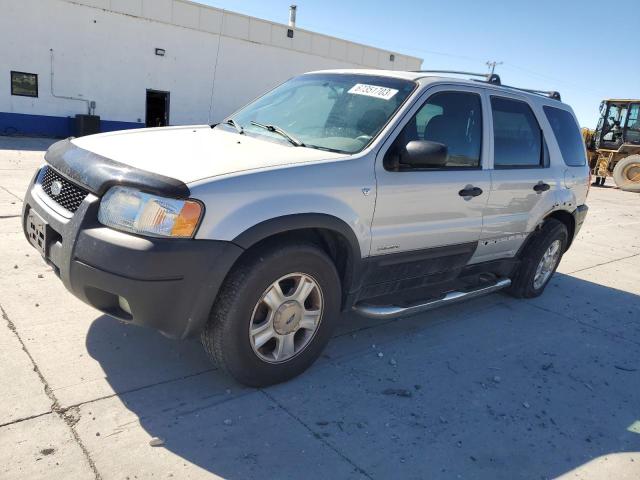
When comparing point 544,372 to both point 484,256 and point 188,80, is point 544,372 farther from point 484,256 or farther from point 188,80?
point 188,80

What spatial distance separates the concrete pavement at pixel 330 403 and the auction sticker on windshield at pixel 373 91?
1778mm

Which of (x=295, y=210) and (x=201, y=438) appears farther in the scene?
(x=295, y=210)

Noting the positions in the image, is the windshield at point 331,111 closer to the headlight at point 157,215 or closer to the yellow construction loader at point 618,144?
the headlight at point 157,215

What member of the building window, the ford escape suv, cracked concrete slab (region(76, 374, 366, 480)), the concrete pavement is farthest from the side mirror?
the building window

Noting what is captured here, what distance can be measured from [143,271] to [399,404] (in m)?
1.70

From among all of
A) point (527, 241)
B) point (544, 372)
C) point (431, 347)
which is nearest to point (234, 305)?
point (431, 347)

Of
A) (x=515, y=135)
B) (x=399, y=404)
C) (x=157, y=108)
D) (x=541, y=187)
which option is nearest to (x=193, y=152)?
(x=399, y=404)

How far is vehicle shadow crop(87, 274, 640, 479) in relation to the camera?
2.65 m

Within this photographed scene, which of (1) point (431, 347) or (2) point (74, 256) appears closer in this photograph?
(2) point (74, 256)

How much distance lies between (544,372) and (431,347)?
32.4 inches

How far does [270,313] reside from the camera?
303 centimetres

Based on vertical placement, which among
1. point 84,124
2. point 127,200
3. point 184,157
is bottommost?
point 84,124

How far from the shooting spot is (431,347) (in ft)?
13.2

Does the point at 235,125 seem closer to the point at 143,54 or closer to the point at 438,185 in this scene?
the point at 438,185
